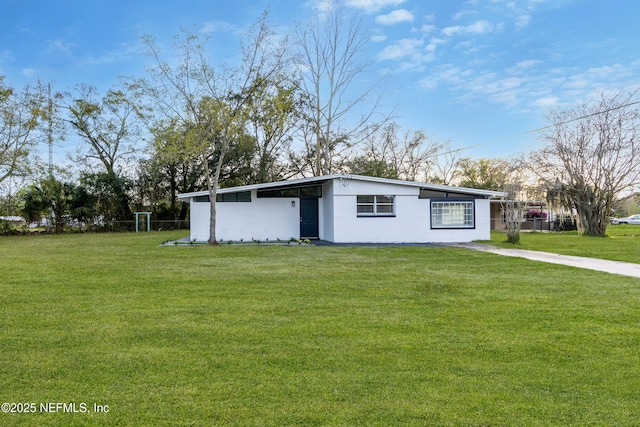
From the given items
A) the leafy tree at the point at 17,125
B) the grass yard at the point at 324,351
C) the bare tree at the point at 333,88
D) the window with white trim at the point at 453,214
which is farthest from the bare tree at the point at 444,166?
the grass yard at the point at 324,351

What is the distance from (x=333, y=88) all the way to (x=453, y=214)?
13620 millimetres

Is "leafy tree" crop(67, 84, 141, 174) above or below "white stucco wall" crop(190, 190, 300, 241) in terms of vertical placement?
above

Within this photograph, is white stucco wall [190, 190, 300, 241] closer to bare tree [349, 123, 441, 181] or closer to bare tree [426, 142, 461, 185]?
bare tree [349, 123, 441, 181]

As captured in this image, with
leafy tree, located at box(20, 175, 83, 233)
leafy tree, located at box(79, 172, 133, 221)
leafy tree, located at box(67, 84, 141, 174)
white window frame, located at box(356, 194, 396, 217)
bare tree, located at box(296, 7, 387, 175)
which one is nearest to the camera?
white window frame, located at box(356, 194, 396, 217)

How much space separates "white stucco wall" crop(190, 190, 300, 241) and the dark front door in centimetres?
49

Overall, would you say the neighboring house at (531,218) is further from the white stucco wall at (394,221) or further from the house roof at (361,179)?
the house roof at (361,179)

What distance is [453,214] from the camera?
16.8 meters

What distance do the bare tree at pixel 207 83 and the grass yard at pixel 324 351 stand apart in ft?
35.0

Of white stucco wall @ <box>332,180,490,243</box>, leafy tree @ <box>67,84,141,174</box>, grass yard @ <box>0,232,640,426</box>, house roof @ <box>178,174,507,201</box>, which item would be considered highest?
leafy tree @ <box>67,84,141,174</box>

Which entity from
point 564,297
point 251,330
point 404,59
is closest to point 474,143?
point 404,59

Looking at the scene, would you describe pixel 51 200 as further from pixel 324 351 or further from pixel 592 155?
pixel 592 155

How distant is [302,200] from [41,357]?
49.2 feet

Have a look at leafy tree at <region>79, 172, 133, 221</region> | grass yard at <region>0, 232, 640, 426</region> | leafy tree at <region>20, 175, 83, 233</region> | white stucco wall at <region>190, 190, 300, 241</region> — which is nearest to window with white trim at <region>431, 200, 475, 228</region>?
white stucco wall at <region>190, 190, 300, 241</region>

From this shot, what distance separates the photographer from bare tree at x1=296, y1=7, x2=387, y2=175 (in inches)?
992
